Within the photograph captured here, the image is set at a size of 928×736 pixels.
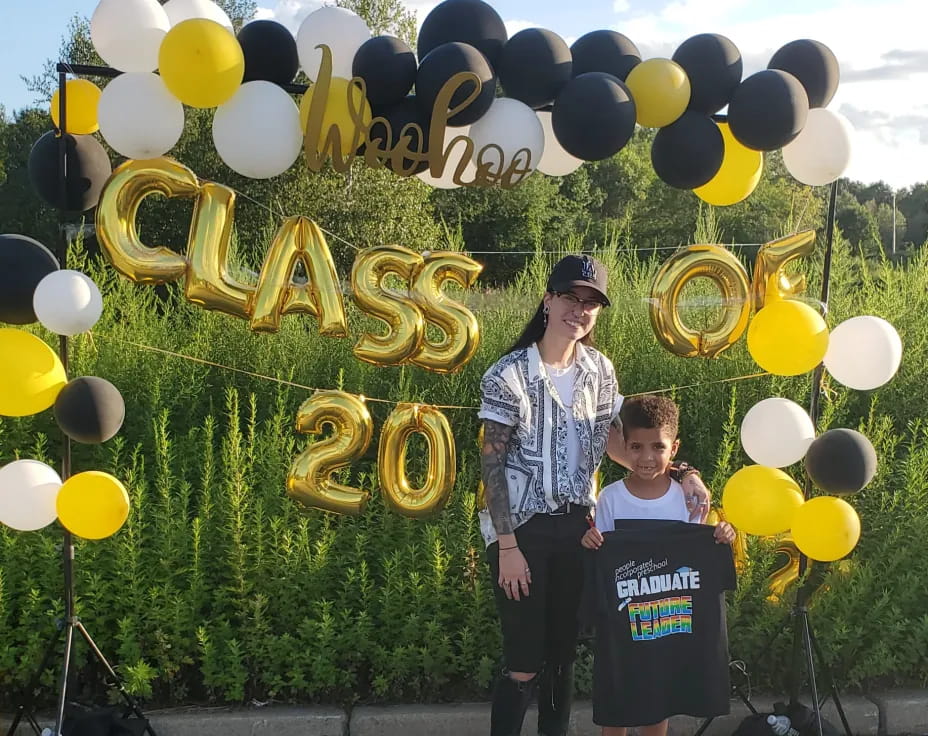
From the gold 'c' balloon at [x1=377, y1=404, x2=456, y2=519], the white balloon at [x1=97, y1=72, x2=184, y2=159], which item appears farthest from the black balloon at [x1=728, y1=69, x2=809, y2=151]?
the white balloon at [x1=97, y1=72, x2=184, y2=159]

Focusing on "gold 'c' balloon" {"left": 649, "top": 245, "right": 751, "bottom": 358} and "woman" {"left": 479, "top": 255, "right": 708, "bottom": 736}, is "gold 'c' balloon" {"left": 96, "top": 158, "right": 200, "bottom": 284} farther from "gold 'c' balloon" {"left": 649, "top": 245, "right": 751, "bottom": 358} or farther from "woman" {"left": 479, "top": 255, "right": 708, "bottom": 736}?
"gold 'c' balloon" {"left": 649, "top": 245, "right": 751, "bottom": 358}

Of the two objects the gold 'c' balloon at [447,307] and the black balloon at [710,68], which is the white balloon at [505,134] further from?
the black balloon at [710,68]

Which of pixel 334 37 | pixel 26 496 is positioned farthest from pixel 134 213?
pixel 26 496

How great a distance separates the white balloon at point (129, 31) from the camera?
9.30 ft

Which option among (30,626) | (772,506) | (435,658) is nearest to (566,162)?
(772,506)

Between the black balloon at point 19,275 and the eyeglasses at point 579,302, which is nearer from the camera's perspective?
the eyeglasses at point 579,302

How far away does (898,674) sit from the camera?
12.5ft

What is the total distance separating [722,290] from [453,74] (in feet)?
4.49

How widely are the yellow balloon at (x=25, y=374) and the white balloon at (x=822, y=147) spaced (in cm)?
265

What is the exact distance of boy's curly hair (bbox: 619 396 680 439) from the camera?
2.74 meters

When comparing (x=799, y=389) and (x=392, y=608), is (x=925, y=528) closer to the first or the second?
(x=799, y=389)

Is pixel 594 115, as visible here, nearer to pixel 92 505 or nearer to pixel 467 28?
pixel 467 28

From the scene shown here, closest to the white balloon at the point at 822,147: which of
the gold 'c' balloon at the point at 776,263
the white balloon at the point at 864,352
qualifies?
the gold 'c' balloon at the point at 776,263

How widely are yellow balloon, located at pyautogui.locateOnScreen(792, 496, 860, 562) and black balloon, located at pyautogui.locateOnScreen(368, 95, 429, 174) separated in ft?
5.80
